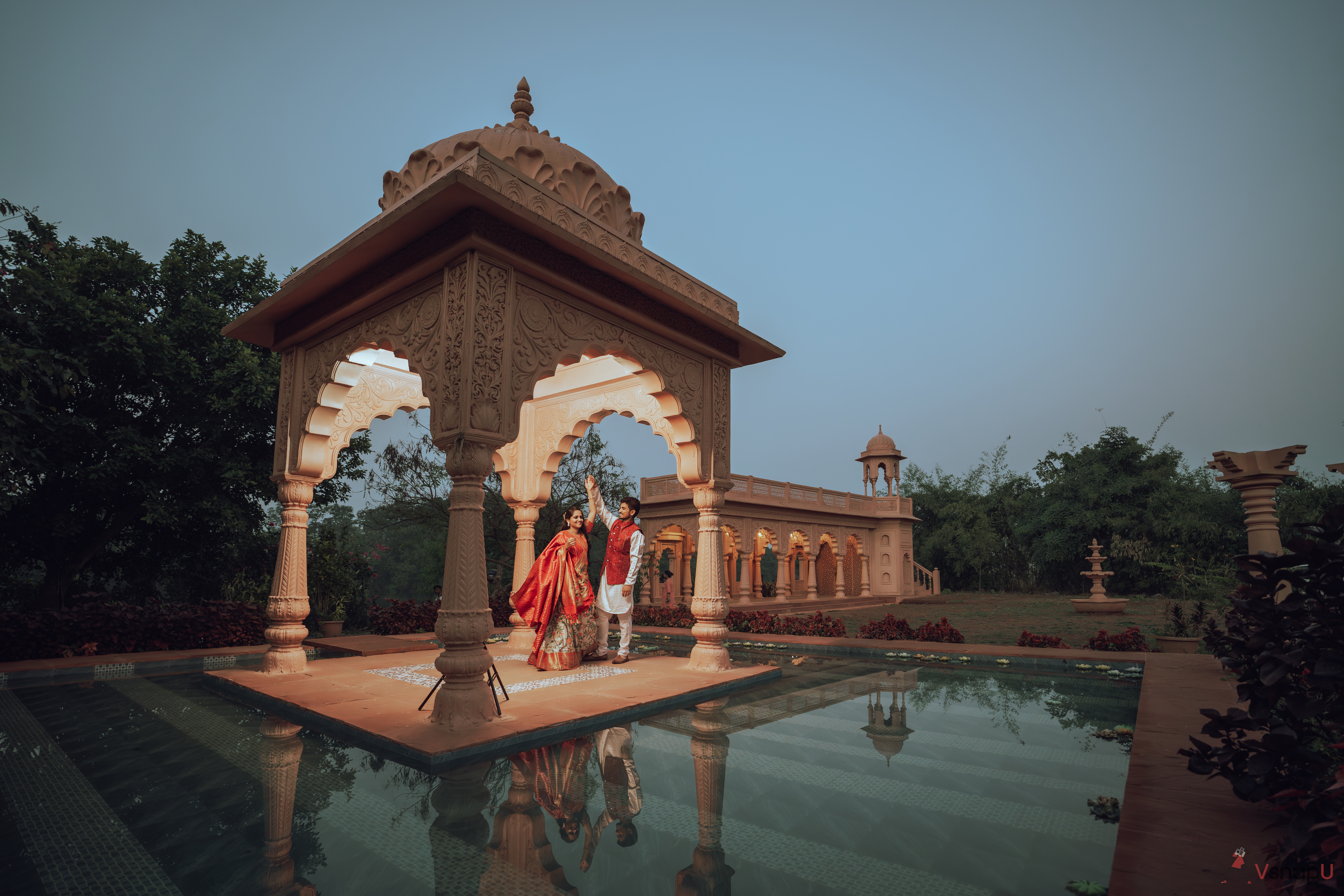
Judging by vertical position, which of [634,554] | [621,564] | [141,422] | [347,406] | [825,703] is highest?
[141,422]

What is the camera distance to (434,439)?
4660mm

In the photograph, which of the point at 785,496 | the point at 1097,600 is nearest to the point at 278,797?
the point at 785,496

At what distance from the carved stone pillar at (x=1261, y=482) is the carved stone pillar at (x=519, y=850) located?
244 inches

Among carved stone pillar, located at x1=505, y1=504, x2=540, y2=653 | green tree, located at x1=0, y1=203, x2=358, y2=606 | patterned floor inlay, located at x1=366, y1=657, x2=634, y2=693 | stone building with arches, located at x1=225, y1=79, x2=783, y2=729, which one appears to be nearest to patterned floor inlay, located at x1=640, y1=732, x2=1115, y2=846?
stone building with arches, located at x1=225, y1=79, x2=783, y2=729

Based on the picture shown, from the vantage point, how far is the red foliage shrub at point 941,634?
916 centimetres

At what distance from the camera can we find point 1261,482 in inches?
225

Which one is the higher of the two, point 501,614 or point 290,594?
point 290,594

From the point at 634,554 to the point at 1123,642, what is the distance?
6211 mm

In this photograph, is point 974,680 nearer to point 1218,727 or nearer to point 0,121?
point 1218,727

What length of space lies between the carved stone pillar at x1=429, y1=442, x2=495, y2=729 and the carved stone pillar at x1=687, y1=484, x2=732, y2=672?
2640mm

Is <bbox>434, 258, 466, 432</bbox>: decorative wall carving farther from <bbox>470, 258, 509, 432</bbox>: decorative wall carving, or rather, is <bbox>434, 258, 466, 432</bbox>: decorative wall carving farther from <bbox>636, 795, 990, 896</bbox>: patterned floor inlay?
<bbox>636, 795, 990, 896</bbox>: patterned floor inlay

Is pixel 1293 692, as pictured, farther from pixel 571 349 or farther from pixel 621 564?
pixel 621 564

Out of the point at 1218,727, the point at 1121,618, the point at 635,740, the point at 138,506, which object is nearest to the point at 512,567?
the point at 138,506

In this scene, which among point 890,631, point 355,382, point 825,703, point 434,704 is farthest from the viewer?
point 890,631
